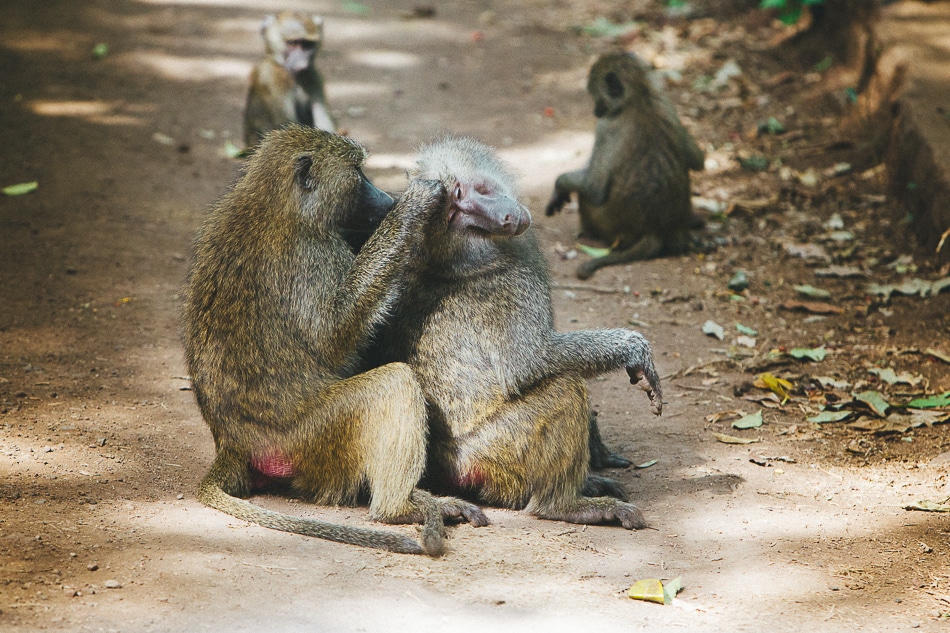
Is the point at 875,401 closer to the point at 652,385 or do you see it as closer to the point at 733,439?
the point at 733,439

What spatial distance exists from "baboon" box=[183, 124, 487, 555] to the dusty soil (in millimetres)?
188

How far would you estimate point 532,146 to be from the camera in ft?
29.4

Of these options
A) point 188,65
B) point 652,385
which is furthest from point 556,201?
point 188,65

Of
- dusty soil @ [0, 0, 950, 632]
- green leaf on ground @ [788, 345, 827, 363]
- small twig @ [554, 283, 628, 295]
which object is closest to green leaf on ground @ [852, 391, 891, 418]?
dusty soil @ [0, 0, 950, 632]

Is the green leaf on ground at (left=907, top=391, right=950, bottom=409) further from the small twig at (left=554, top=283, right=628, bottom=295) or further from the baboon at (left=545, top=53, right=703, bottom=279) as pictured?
the baboon at (left=545, top=53, right=703, bottom=279)

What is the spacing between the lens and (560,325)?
6.14 meters

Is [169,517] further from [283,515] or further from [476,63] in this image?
[476,63]

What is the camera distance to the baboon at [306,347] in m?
3.79

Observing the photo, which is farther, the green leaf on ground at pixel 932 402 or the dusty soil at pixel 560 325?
the green leaf on ground at pixel 932 402

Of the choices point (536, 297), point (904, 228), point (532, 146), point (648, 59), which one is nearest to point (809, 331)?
point (904, 228)

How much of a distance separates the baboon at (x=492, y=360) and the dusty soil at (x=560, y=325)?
8.7 inches

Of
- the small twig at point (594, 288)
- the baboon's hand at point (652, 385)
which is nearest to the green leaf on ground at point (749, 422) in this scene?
the baboon's hand at point (652, 385)

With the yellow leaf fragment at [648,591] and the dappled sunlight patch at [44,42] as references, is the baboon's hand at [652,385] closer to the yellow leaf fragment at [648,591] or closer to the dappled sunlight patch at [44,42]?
the yellow leaf fragment at [648,591]

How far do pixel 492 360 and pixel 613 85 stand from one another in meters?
4.19
